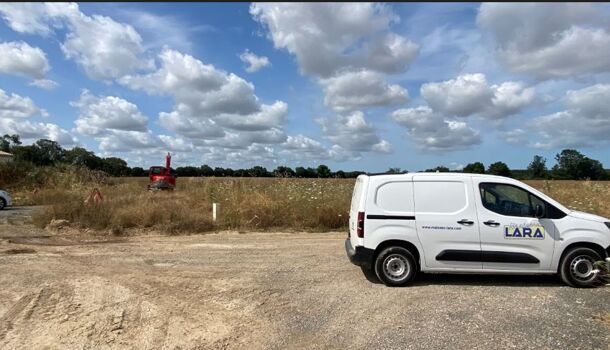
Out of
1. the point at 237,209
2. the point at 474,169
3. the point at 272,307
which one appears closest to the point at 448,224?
the point at 272,307

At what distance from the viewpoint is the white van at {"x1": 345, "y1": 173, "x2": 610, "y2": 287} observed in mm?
7969

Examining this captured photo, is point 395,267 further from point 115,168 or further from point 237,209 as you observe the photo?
point 115,168

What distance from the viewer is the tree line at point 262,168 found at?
21.8m

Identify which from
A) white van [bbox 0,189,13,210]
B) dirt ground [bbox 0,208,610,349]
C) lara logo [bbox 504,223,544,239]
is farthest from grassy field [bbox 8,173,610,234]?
white van [bbox 0,189,13,210]

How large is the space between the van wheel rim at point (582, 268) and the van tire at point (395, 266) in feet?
8.08

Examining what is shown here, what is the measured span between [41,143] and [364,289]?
84.3m

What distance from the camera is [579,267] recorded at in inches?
313

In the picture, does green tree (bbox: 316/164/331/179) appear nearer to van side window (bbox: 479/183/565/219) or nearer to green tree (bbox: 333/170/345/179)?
green tree (bbox: 333/170/345/179)

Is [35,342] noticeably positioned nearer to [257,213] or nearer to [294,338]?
[294,338]

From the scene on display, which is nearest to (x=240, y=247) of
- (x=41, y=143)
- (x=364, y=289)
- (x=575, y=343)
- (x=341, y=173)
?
(x=364, y=289)

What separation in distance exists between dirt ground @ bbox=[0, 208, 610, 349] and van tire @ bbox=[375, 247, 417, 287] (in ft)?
0.67

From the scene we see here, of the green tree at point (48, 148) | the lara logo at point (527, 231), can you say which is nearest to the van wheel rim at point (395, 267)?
the lara logo at point (527, 231)

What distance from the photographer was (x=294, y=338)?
618 centimetres

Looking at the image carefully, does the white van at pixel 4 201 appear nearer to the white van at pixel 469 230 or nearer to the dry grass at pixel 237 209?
the dry grass at pixel 237 209
